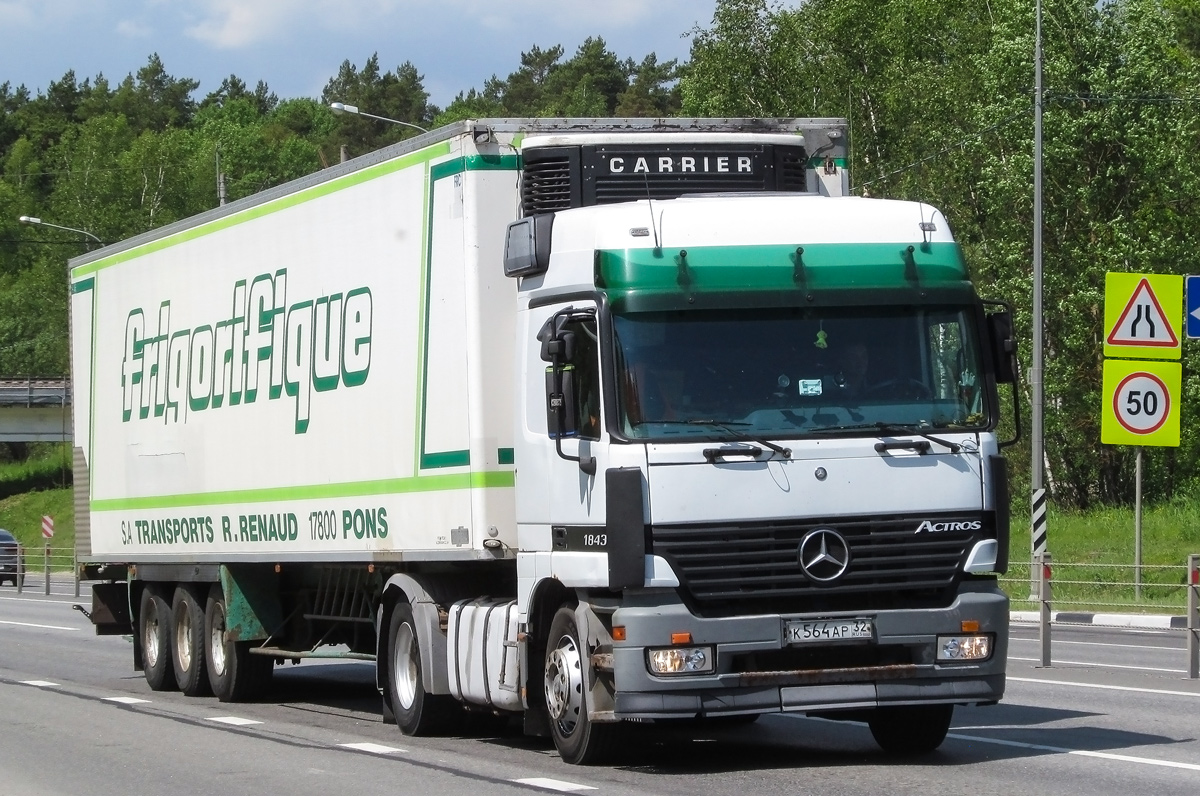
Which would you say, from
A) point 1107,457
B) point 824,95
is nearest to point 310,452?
point 1107,457

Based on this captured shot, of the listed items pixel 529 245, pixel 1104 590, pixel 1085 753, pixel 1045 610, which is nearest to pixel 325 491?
pixel 529 245

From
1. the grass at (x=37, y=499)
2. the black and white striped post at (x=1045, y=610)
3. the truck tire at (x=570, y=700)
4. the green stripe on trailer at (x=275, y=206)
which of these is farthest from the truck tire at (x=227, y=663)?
the grass at (x=37, y=499)

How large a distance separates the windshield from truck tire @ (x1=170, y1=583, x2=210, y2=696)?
8208 millimetres

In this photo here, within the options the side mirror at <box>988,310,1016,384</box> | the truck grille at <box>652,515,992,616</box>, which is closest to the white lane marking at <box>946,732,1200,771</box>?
the truck grille at <box>652,515,992,616</box>

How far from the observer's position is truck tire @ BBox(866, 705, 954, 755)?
11.6 metres

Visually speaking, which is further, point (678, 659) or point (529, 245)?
point (529, 245)

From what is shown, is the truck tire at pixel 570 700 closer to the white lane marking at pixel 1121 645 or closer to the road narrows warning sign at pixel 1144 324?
the white lane marking at pixel 1121 645

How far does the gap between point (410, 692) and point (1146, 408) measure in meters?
13.5

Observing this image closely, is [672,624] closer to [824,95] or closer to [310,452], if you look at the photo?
[310,452]

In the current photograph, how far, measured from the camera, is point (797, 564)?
1062cm

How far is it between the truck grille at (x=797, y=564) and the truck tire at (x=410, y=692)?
10.6 feet

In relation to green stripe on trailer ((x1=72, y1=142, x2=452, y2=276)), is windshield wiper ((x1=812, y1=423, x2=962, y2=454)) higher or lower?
lower

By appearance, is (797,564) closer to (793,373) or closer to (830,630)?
(830,630)

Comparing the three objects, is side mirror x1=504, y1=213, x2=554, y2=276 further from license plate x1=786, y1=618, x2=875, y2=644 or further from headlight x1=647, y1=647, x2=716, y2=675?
license plate x1=786, y1=618, x2=875, y2=644
